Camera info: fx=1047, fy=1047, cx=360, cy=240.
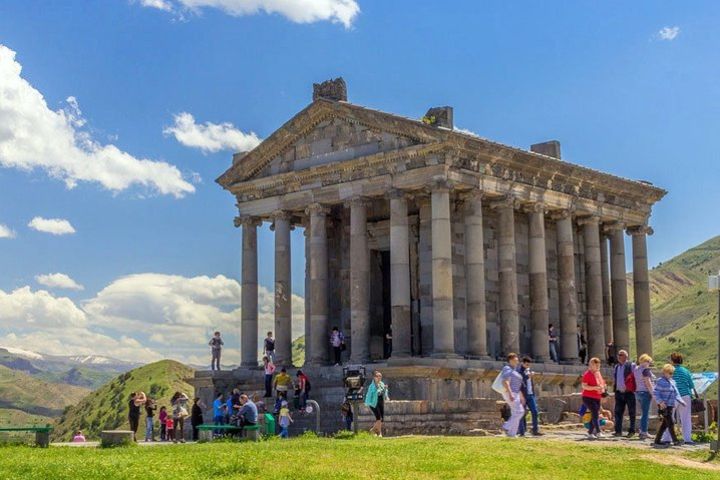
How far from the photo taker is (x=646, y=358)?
23.2 meters

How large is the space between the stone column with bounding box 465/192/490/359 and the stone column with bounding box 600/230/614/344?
947cm

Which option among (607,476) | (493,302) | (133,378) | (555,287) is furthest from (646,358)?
(133,378)

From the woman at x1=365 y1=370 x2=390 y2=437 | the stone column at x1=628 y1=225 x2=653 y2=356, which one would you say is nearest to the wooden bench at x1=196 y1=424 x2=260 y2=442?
the woman at x1=365 y1=370 x2=390 y2=437

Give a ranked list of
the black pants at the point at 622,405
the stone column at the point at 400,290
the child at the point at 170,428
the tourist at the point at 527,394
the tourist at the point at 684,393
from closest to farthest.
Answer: the tourist at the point at 684,393
the black pants at the point at 622,405
the tourist at the point at 527,394
the child at the point at 170,428
the stone column at the point at 400,290

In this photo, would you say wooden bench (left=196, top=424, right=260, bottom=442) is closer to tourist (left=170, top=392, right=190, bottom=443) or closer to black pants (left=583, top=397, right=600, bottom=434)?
tourist (left=170, top=392, right=190, bottom=443)

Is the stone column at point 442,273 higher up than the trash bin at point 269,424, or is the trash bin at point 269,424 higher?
the stone column at point 442,273

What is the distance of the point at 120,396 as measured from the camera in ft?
222

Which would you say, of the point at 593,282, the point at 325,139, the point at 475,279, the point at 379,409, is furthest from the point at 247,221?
the point at 379,409

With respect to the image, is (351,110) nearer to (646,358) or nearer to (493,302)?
(493,302)

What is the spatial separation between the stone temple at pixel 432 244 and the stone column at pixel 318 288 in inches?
2.0

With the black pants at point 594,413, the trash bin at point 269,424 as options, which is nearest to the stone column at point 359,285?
the trash bin at point 269,424

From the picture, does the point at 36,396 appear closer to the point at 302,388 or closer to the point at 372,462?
the point at 302,388

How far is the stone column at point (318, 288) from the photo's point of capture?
125 feet

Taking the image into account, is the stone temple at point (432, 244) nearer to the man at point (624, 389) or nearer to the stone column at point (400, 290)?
the stone column at point (400, 290)
